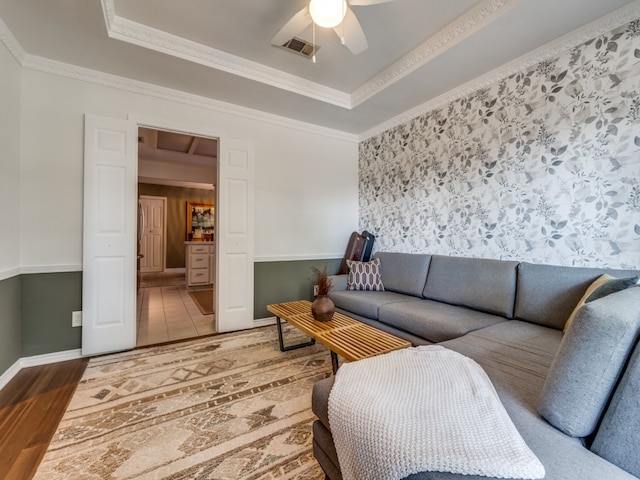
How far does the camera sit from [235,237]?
10.7 feet

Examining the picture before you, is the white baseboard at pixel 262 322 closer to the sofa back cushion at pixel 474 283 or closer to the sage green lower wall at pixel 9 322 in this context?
the sofa back cushion at pixel 474 283

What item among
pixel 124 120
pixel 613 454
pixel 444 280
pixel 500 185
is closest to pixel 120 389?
pixel 124 120

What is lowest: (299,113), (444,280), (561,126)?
(444,280)

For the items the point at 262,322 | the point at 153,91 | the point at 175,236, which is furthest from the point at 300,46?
the point at 175,236

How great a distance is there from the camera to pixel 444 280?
2.74 meters

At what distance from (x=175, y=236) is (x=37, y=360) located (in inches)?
238

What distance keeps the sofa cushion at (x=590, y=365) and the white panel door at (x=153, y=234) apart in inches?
342

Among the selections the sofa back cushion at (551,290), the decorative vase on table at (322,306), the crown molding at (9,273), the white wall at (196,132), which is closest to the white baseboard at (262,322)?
the white wall at (196,132)

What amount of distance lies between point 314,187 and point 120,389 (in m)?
2.93

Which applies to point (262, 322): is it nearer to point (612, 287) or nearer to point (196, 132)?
point (196, 132)

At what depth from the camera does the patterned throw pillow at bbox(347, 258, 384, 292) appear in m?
3.26

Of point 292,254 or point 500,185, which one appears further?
point 292,254

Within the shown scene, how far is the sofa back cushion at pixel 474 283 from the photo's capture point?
2.27 metres

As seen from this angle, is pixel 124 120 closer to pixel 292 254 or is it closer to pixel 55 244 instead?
pixel 55 244
